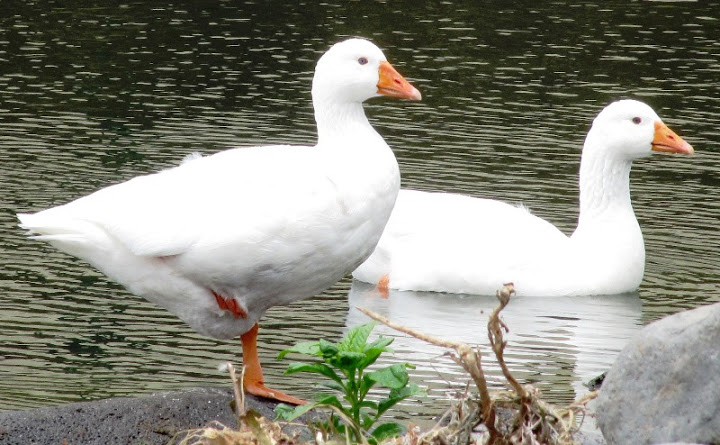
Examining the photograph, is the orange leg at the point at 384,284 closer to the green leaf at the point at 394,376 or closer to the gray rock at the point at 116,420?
the gray rock at the point at 116,420

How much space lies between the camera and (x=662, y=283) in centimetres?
1052

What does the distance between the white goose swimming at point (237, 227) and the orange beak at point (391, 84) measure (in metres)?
0.63

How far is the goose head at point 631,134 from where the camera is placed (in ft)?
35.2

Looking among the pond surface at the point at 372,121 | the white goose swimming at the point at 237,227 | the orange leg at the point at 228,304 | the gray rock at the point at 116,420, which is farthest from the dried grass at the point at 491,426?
the orange leg at the point at 228,304

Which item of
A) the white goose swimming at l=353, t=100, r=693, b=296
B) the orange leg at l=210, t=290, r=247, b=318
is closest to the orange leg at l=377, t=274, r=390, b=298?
the white goose swimming at l=353, t=100, r=693, b=296

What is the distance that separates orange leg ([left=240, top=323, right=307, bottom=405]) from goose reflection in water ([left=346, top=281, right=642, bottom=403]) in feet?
3.35

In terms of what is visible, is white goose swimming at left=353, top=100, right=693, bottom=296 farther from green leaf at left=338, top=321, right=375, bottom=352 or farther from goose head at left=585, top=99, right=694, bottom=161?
green leaf at left=338, top=321, right=375, bottom=352

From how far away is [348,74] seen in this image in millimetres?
7367

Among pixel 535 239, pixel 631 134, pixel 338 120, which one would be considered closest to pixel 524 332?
pixel 535 239

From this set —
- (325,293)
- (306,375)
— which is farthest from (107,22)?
(306,375)

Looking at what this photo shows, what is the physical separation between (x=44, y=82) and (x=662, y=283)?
846 cm

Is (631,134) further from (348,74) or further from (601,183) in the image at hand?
(348,74)

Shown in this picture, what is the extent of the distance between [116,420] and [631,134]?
18.7ft

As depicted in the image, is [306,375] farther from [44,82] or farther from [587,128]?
[44,82]
